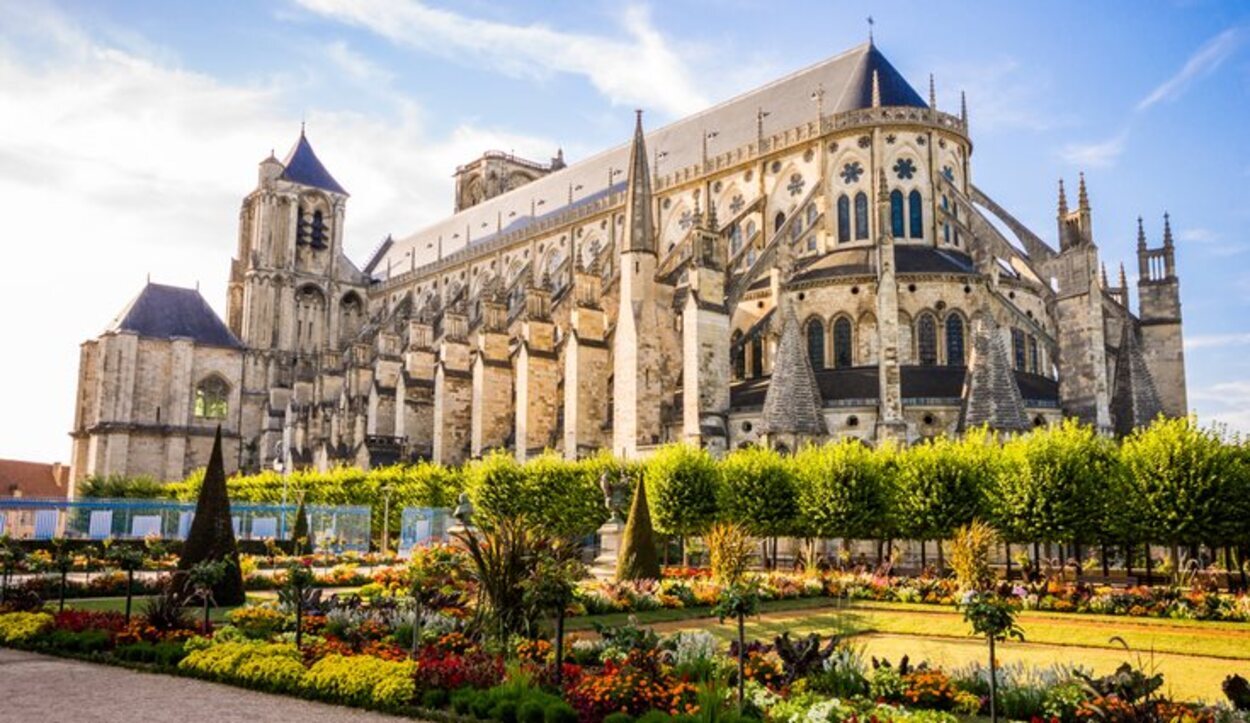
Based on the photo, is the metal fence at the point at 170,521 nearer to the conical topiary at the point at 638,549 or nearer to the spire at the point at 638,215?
the spire at the point at 638,215

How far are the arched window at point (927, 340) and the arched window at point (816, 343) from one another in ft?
11.4

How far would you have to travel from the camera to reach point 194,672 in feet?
42.7

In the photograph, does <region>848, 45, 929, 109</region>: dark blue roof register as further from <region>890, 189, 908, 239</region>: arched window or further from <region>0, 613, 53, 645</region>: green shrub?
<region>0, 613, 53, 645</region>: green shrub

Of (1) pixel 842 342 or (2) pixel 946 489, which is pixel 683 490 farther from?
(1) pixel 842 342

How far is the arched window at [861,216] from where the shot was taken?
42653 millimetres

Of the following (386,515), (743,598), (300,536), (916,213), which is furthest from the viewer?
(916,213)

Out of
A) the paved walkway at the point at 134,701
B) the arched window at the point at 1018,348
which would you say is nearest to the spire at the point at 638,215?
the arched window at the point at 1018,348

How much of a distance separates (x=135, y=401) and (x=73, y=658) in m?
51.4

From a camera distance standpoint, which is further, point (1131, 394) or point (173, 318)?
point (173, 318)

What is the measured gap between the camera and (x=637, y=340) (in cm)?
3797

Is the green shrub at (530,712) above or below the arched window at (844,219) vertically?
below

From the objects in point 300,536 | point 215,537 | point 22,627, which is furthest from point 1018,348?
point 22,627

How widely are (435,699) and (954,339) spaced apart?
1190 inches

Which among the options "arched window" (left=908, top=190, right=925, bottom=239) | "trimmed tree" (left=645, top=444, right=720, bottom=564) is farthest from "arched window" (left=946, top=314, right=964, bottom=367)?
"trimmed tree" (left=645, top=444, right=720, bottom=564)
